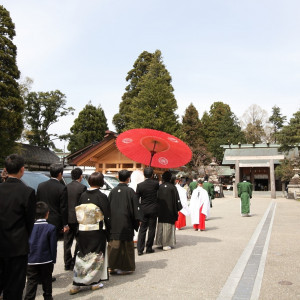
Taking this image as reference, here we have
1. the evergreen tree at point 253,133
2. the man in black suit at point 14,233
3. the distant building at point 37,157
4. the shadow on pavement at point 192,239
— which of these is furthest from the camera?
the evergreen tree at point 253,133

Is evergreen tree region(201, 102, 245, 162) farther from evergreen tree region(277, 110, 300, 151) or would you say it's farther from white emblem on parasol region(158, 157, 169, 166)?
white emblem on parasol region(158, 157, 169, 166)

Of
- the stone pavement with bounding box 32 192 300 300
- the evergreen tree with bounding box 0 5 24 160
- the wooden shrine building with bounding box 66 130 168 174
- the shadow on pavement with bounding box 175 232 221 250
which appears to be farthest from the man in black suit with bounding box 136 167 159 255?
the evergreen tree with bounding box 0 5 24 160

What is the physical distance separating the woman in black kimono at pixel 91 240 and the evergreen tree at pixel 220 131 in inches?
1917

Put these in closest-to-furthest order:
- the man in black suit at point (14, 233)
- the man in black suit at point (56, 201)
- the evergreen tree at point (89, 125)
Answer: the man in black suit at point (14, 233) < the man in black suit at point (56, 201) < the evergreen tree at point (89, 125)

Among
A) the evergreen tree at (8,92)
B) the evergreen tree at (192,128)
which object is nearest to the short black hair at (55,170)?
the evergreen tree at (8,92)

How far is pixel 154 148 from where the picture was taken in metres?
7.29

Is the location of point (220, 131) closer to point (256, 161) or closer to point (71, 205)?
point (256, 161)

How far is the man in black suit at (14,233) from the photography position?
2.98m

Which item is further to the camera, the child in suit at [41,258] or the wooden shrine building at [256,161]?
the wooden shrine building at [256,161]

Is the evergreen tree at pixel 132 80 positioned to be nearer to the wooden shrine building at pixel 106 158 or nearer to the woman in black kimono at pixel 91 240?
the wooden shrine building at pixel 106 158

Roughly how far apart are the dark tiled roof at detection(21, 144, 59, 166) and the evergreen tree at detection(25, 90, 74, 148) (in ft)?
4.72

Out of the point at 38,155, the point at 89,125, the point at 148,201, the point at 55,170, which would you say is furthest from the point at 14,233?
the point at 89,125

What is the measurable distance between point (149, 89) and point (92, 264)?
26879 mm

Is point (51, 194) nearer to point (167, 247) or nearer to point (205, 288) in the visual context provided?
point (205, 288)
